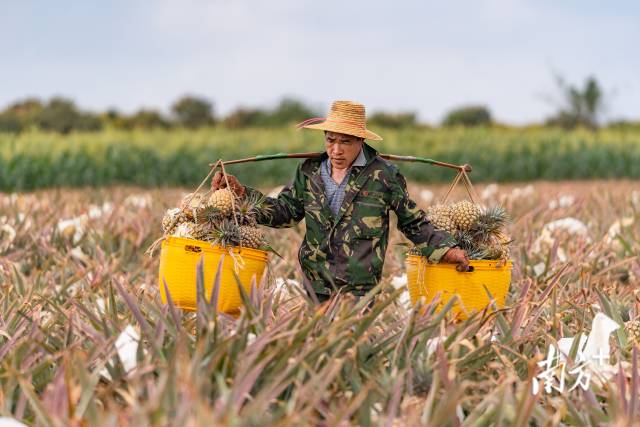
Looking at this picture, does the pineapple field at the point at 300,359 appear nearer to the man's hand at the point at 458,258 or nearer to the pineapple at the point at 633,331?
the pineapple at the point at 633,331

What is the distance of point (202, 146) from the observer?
18875 millimetres

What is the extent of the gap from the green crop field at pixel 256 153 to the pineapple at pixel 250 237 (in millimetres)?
12775

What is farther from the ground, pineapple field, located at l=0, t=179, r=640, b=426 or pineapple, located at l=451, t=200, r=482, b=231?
pineapple, located at l=451, t=200, r=482, b=231

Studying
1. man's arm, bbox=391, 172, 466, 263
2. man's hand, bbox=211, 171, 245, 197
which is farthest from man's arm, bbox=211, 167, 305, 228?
man's arm, bbox=391, 172, 466, 263

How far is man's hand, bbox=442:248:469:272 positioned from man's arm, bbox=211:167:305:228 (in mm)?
604

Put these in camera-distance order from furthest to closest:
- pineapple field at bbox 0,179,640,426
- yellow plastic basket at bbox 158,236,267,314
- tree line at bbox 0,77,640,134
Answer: tree line at bbox 0,77,640,134 → yellow plastic basket at bbox 158,236,267,314 → pineapple field at bbox 0,179,640,426

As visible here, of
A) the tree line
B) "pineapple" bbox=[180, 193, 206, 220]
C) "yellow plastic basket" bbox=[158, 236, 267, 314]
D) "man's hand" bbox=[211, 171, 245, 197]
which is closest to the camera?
"yellow plastic basket" bbox=[158, 236, 267, 314]

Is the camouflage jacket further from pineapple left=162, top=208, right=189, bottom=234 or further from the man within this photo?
pineapple left=162, top=208, right=189, bottom=234

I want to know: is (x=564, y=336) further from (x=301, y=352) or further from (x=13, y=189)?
(x=13, y=189)

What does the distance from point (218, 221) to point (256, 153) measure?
15.9 meters

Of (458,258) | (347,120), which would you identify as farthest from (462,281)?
(347,120)

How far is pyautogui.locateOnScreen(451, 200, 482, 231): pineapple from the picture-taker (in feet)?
11.7

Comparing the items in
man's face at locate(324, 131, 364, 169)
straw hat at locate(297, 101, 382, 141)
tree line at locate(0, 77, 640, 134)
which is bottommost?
tree line at locate(0, 77, 640, 134)

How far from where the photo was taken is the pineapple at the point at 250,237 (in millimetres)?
3303
